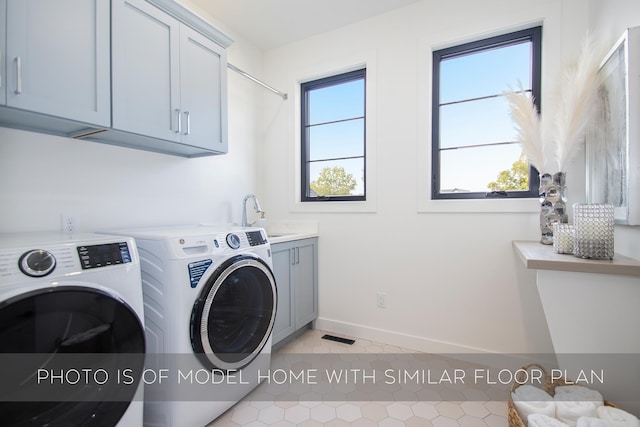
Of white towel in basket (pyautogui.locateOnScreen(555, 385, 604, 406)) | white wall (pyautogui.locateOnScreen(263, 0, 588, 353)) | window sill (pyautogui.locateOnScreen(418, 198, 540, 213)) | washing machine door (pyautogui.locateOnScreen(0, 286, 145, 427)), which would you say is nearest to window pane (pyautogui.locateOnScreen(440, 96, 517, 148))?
white wall (pyautogui.locateOnScreen(263, 0, 588, 353))

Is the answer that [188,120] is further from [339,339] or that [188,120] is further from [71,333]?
[339,339]

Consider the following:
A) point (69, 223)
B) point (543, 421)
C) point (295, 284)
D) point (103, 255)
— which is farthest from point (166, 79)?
point (543, 421)

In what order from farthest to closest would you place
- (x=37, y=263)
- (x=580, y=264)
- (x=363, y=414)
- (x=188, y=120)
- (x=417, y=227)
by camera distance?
(x=417, y=227), (x=188, y=120), (x=363, y=414), (x=580, y=264), (x=37, y=263)

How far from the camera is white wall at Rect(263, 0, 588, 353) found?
73.4 inches

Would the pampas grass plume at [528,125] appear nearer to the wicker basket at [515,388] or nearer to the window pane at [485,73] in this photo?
the window pane at [485,73]

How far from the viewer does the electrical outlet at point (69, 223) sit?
1.51 m

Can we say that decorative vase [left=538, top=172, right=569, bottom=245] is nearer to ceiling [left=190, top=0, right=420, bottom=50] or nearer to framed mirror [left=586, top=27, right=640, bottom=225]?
framed mirror [left=586, top=27, right=640, bottom=225]

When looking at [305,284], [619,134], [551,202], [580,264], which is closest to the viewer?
[580,264]

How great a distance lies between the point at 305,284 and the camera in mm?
2430

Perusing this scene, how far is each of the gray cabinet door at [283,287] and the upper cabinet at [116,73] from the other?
85cm

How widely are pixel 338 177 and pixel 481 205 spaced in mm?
1191

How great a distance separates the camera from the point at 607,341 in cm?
113

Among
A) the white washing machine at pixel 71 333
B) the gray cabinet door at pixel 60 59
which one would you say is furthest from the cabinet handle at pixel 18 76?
the white washing machine at pixel 71 333

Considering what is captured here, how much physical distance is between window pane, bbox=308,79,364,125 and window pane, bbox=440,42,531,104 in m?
0.69
